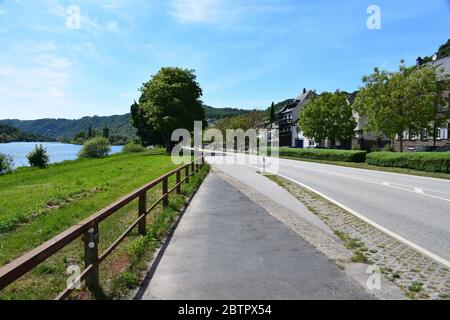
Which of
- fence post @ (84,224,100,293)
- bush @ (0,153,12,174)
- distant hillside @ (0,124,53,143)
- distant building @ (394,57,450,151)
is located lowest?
bush @ (0,153,12,174)

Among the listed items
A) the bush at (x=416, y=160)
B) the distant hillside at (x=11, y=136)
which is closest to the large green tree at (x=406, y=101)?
the bush at (x=416, y=160)

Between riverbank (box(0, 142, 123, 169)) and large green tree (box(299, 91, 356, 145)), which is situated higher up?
large green tree (box(299, 91, 356, 145))

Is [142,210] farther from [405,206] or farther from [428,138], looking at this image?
[428,138]

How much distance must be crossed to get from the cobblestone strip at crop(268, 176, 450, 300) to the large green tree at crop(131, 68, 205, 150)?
142ft

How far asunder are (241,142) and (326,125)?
28519 mm

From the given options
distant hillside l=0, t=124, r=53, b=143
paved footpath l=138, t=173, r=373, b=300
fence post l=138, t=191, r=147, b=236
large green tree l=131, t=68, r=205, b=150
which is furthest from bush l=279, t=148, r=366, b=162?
distant hillside l=0, t=124, r=53, b=143

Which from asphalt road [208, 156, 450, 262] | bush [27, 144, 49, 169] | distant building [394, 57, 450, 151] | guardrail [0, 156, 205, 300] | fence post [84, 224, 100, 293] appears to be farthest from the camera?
bush [27, 144, 49, 169]

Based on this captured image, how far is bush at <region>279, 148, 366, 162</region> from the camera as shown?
32.5 metres

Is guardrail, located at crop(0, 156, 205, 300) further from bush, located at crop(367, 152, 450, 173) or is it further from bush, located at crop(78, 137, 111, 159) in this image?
bush, located at crop(78, 137, 111, 159)

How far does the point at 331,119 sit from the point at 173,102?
22459 millimetres

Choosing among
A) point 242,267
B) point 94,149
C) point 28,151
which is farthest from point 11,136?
point 242,267

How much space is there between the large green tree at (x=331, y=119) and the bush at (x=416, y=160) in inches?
862

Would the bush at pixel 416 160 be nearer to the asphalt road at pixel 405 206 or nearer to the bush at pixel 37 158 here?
the asphalt road at pixel 405 206
